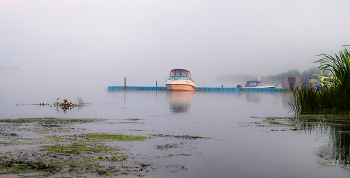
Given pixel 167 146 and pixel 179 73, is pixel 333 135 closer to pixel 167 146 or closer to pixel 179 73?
pixel 167 146

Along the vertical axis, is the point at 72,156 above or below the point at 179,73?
below

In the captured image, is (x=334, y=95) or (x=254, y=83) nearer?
(x=334, y=95)

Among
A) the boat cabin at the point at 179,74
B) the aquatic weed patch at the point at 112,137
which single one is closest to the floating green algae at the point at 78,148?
the aquatic weed patch at the point at 112,137

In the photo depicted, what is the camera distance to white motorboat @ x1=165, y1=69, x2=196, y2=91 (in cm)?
7169

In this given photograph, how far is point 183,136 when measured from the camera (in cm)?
1180

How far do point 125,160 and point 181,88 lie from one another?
6417cm

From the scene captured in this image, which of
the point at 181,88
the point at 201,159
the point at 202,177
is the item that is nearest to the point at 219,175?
the point at 202,177

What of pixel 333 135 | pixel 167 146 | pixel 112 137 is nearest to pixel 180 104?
pixel 333 135

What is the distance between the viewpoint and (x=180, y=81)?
71.7 meters

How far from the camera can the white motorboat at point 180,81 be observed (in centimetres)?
7169

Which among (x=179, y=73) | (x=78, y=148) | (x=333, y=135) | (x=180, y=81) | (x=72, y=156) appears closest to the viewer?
(x=72, y=156)

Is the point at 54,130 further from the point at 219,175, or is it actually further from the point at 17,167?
the point at 219,175

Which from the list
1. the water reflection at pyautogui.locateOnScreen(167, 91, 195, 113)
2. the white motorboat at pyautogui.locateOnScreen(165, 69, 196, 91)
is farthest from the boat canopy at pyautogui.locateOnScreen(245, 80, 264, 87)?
the water reflection at pyautogui.locateOnScreen(167, 91, 195, 113)

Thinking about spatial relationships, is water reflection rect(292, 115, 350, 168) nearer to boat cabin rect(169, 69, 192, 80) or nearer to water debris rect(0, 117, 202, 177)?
water debris rect(0, 117, 202, 177)
